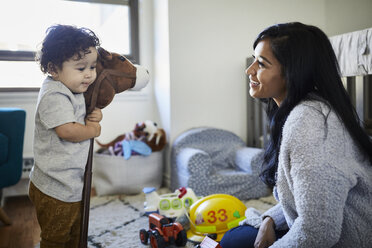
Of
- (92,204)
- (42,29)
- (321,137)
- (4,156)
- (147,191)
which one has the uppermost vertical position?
(42,29)

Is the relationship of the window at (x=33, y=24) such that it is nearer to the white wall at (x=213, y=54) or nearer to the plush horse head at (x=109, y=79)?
the white wall at (x=213, y=54)

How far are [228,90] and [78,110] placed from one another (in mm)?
1828

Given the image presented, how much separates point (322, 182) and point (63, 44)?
86 cm

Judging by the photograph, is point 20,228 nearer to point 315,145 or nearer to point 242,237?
point 242,237

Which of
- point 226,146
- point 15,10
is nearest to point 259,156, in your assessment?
point 226,146

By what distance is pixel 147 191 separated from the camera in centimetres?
200

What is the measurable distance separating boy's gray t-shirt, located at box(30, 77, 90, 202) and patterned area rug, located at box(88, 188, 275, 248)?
23.4 inches

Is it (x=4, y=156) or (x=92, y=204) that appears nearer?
(x=4, y=156)

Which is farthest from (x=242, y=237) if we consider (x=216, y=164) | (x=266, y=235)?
(x=216, y=164)

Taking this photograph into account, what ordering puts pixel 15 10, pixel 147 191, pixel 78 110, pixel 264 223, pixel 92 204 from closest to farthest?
pixel 264 223 → pixel 78 110 → pixel 147 191 → pixel 92 204 → pixel 15 10

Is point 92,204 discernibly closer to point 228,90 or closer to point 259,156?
point 259,156

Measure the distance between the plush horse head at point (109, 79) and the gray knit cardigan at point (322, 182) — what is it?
24.1 inches

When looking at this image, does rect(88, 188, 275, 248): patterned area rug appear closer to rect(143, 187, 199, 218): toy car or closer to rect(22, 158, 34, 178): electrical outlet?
rect(143, 187, 199, 218): toy car

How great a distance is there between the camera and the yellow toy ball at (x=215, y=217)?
64.6 inches
